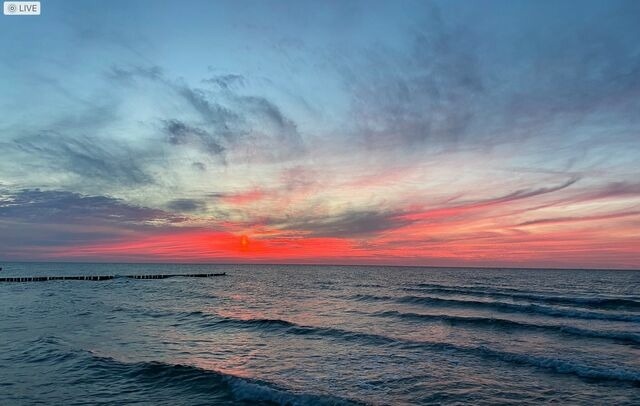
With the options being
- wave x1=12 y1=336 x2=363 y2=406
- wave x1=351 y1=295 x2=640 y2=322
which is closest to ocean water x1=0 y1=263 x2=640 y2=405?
wave x1=12 y1=336 x2=363 y2=406

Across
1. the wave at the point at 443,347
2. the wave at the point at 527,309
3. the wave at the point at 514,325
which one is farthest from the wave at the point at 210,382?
the wave at the point at 527,309

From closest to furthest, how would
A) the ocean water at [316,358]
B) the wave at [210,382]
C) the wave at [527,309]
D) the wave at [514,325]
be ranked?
the wave at [210,382] < the ocean water at [316,358] < the wave at [514,325] < the wave at [527,309]

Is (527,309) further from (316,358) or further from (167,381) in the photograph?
(167,381)

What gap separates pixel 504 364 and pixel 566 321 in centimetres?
1771

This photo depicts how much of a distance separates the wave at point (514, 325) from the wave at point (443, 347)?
892 cm

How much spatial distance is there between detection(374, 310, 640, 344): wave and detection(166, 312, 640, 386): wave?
892 cm

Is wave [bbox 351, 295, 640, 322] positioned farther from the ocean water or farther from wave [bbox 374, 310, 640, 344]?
wave [bbox 374, 310, 640, 344]

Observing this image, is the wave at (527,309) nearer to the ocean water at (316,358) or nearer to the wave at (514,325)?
the ocean water at (316,358)

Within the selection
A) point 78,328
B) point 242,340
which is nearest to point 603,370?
point 242,340

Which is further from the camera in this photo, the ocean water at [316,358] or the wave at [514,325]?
the wave at [514,325]

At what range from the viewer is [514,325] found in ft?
102

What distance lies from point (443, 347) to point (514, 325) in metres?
10.8

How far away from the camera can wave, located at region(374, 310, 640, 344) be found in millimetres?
26844

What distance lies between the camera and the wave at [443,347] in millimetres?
17973
